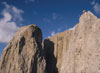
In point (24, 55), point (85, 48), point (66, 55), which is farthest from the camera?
point (66, 55)

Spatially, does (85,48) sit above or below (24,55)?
above

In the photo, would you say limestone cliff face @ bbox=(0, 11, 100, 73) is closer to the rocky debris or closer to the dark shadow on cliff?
the rocky debris

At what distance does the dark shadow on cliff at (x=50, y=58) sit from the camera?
99.9 ft

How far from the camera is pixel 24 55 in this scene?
86.1ft

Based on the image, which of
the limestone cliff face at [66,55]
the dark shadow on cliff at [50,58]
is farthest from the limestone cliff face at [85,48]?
the dark shadow on cliff at [50,58]

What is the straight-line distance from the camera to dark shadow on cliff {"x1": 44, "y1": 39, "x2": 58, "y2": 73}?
99.9 feet

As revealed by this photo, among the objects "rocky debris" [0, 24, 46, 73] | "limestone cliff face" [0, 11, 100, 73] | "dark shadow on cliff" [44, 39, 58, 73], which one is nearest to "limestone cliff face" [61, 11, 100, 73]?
"limestone cliff face" [0, 11, 100, 73]

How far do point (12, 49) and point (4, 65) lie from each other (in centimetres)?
279

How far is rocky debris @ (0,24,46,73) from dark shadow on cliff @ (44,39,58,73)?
373 centimetres

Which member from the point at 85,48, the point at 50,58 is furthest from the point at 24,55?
the point at 85,48

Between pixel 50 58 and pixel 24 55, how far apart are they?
271 inches

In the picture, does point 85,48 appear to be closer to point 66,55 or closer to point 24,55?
point 66,55

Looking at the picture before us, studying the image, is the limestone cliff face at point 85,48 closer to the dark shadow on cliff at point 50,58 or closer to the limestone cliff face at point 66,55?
the limestone cliff face at point 66,55

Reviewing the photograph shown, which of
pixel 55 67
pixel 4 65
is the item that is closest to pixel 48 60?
pixel 55 67
